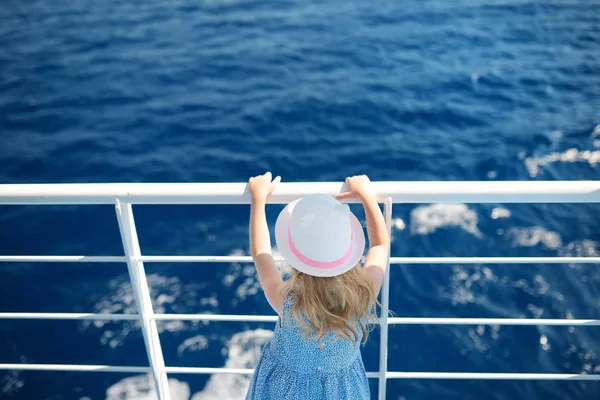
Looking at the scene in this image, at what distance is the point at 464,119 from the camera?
620 centimetres

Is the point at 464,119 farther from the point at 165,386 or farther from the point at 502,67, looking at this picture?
the point at 165,386

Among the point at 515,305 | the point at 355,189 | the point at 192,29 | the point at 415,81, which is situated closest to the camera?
the point at 355,189

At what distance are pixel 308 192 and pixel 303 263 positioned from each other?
0.19m

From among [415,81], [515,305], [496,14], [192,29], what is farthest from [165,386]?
[496,14]

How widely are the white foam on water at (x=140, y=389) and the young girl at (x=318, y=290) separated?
86.0 inches

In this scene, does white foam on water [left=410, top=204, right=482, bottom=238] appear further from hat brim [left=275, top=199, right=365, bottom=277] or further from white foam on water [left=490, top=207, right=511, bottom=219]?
hat brim [left=275, top=199, right=365, bottom=277]

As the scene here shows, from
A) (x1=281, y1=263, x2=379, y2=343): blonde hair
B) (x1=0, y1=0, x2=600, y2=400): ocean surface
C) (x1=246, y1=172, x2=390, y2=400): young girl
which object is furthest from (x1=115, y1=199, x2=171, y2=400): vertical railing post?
(x1=0, y1=0, x2=600, y2=400): ocean surface

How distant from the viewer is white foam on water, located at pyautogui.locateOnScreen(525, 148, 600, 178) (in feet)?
18.0

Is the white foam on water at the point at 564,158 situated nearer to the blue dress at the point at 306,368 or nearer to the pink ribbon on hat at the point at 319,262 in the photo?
the blue dress at the point at 306,368

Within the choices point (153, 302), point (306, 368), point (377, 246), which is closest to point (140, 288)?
point (306, 368)

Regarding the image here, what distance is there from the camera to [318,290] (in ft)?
5.12

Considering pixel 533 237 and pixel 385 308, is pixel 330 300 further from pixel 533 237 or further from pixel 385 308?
pixel 533 237

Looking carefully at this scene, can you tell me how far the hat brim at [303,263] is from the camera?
1.48 metres

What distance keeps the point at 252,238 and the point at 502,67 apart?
6.23 metres
